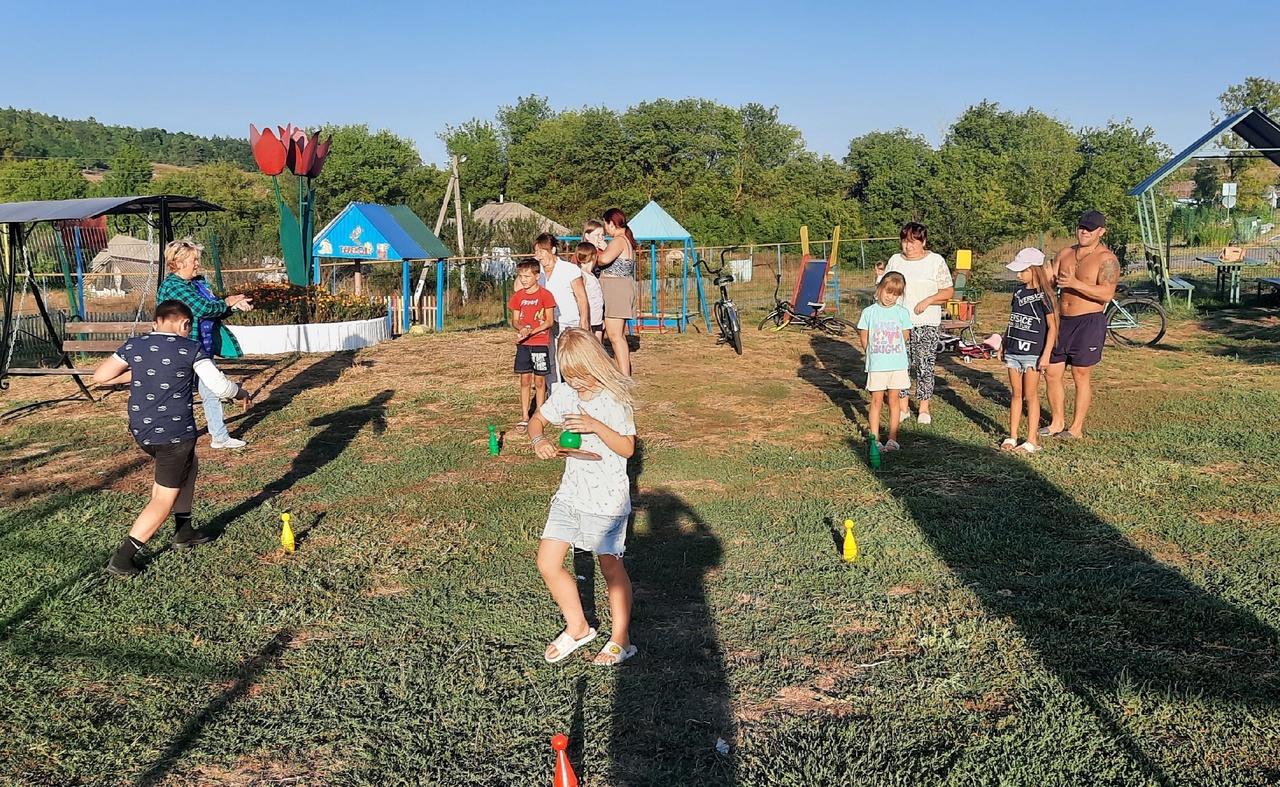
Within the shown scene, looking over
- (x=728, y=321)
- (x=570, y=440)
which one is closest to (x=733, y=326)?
(x=728, y=321)

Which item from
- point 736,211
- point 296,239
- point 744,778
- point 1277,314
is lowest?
point 744,778

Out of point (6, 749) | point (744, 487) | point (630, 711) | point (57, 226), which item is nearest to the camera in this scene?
point (6, 749)

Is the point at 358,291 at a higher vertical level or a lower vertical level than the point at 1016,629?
higher

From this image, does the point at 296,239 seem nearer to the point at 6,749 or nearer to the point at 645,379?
the point at 645,379

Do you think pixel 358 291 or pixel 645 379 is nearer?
pixel 645 379

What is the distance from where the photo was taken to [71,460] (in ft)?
27.7

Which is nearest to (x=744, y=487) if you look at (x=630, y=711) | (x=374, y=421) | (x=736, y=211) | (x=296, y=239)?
(x=630, y=711)

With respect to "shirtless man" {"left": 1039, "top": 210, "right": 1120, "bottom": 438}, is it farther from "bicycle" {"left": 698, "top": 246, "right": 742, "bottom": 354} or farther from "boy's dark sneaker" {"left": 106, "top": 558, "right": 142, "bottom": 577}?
"bicycle" {"left": 698, "top": 246, "right": 742, "bottom": 354}

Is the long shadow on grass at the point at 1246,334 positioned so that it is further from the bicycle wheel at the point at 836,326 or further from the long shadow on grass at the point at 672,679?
the long shadow on grass at the point at 672,679

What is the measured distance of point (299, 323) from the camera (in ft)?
54.6

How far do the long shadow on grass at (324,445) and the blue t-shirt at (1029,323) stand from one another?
237 inches

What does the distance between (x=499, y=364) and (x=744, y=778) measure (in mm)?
11677

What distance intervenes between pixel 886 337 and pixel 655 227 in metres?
11.9

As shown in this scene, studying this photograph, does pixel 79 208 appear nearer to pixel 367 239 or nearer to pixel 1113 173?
pixel 367 239
